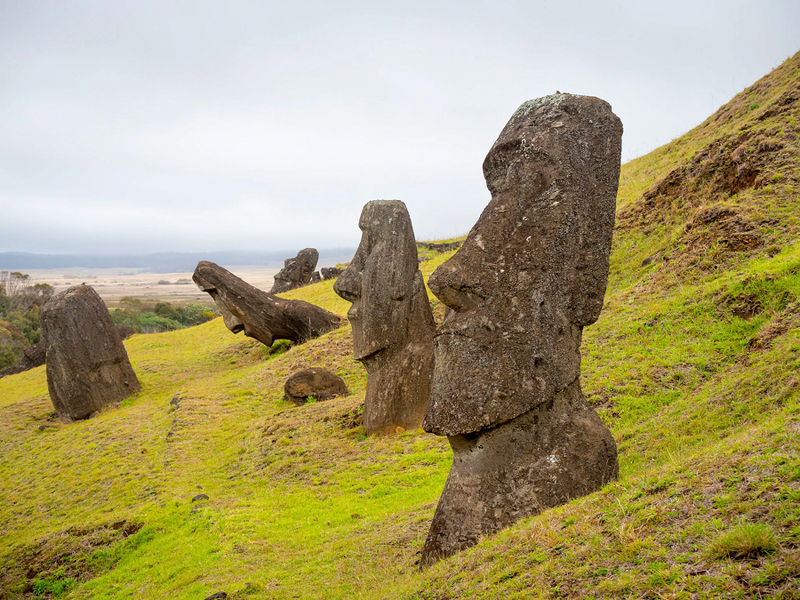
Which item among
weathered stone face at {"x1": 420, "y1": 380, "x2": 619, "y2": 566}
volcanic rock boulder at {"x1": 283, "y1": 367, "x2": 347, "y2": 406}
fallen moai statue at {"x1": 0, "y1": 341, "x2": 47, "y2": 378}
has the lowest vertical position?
fallen moai statue at {"x1": 0, "y1": 341, "x2": 47, "y2": 378}

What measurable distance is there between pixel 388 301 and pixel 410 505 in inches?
176

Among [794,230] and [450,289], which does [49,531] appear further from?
[794,230]

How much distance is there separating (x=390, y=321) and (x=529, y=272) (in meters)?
6.07

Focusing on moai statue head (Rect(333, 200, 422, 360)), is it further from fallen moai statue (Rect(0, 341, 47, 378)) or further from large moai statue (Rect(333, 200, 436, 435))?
fallen moai statue (Rect(0, 341, 47, 378))

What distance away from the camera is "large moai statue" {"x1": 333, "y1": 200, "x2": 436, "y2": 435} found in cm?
1177

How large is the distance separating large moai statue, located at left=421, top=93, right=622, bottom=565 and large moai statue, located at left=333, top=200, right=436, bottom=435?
559 cm

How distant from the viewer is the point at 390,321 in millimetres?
11797

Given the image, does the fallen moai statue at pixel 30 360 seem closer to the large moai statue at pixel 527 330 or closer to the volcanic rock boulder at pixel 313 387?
the volcanic rock boulder at pixel 313 387

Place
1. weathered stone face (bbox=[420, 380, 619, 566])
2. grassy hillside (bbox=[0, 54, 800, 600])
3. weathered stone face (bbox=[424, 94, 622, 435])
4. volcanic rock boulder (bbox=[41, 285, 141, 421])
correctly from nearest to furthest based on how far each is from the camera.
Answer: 1. grassy hillside (bbox=[0, 54, 800, 600])
2. weathered stone face (bbox=[420, 380, 619, 566])
3. weathered stone face (bbox=[424, 94, 622, 435])
4. volcanic rock boulder (bbox=[41, 285, 141, 421])

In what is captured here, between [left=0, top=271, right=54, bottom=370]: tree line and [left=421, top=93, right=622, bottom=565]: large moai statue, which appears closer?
[left=421, top=93, right=622, bottom=565]: large moai statue

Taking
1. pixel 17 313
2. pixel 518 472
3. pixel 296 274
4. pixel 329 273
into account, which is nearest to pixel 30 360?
pixel 296 274

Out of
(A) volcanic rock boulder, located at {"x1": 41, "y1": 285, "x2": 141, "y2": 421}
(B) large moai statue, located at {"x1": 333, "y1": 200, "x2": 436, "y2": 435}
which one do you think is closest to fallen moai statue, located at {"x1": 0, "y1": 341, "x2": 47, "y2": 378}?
(A) volcanic rock boulder, located at {"x1": 41, "y1": 285, "x2": 141, "y2": 421}

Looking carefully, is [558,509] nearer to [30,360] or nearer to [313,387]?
[313,387]

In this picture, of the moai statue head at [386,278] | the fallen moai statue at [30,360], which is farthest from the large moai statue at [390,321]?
the fallen moai statue at [30,360]
